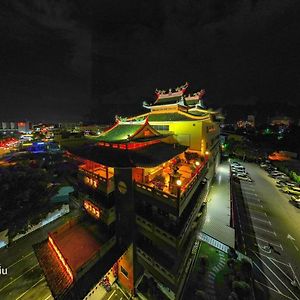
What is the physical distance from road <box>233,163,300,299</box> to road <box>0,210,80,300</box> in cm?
2147

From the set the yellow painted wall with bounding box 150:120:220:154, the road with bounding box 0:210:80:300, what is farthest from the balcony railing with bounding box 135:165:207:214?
the road with bounding box 0:210:80:300

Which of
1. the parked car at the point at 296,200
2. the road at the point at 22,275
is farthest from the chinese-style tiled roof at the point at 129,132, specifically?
the parked car at the point at 296,200

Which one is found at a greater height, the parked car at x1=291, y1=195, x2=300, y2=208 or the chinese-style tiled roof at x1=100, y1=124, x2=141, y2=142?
the chinese-style tiled roof at x1=100, y1=124, x2=141, y2=142

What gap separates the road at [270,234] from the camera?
15.8 meters

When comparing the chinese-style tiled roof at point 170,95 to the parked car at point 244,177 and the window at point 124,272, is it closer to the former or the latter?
the window at point 124,272

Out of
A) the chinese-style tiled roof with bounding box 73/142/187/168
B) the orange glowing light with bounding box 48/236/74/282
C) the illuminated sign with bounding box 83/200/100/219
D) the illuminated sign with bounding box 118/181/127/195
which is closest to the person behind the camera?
the orange glowing light with bounding box 48/236/74/282

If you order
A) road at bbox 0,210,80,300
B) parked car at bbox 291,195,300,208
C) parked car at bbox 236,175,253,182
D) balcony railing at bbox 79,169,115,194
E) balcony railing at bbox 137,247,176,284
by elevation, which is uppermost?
balcony railing at bbox 79,169,115,194

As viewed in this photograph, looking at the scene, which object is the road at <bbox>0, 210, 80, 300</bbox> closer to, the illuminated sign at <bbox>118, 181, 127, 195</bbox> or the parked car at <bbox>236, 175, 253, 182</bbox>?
the illuminated sign at <bbox>118, 181, 127, 195</bbox>

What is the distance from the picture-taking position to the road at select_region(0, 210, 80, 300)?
47.6 feet

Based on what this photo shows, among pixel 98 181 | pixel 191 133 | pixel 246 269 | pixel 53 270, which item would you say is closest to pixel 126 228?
pixel 98 181

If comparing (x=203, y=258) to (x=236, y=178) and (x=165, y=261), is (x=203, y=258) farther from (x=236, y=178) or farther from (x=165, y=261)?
(x=236, y=178)

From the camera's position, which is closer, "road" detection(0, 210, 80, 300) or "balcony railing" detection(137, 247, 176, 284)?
"balcony railing" detection(137, 247, 176, 284)

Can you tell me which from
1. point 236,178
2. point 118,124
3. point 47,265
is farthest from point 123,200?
point 236,178

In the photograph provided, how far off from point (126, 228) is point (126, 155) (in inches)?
266
